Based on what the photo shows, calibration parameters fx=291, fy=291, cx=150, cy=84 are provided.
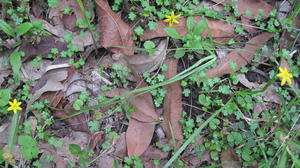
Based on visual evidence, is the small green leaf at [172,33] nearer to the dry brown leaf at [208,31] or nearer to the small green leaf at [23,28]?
the dry brown leaf at [208,31]

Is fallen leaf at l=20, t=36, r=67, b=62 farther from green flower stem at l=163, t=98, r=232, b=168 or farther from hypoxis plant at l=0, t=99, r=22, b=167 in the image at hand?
green flower stem at l=163, t=98, r=232, b=168

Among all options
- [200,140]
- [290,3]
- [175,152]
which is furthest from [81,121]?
[290,3]

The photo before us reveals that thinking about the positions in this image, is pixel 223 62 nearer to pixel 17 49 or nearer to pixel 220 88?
A: pixel 220 88

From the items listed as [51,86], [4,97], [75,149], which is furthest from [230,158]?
[4,97]

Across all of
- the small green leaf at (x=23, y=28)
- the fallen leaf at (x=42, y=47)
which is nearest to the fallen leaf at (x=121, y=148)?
the fallen leaf at (x=42, y=47)

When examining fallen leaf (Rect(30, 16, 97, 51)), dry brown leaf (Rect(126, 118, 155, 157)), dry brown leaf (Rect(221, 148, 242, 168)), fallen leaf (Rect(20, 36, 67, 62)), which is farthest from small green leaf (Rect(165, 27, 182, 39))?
dry brown leaf (Rect(221, 148, 242, 168))
